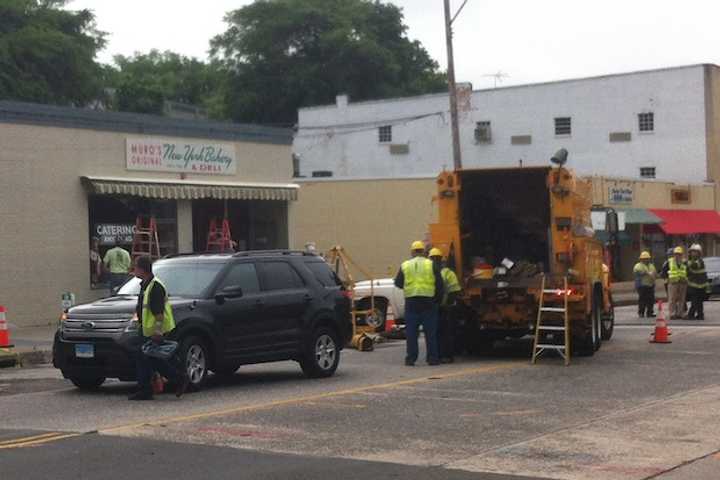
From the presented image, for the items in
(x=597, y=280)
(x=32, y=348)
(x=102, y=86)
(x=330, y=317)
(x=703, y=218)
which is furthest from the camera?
(x=102, y=86)

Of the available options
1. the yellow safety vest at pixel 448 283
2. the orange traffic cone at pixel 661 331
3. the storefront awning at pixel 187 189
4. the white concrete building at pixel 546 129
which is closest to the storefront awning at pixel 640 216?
the white concrete building at pixel 546 129

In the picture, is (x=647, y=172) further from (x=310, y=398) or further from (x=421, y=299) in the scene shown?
(x=310, y=398)

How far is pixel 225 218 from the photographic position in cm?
3294

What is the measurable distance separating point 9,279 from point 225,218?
309 inches

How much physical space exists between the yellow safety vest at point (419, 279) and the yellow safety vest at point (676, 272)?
40.5 ft

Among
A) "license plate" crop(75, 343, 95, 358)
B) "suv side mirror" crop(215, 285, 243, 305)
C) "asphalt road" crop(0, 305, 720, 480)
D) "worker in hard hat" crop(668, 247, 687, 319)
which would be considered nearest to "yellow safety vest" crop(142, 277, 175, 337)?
"asphalt road" crop(0, 305, 720, 480)

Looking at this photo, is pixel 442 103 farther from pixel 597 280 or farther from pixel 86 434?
pixel 86 434

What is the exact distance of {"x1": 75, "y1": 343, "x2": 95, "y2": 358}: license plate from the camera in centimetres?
1455

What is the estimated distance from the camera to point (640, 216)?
161 feet

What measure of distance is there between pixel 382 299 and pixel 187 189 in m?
7.45

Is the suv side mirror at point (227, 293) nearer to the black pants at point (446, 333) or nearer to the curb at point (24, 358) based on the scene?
the black pants at point (446, 333)

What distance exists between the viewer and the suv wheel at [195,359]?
14719 millimetres

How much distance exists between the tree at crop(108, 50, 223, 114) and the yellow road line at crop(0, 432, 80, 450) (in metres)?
64.8

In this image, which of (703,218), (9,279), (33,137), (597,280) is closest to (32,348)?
(9,279)
